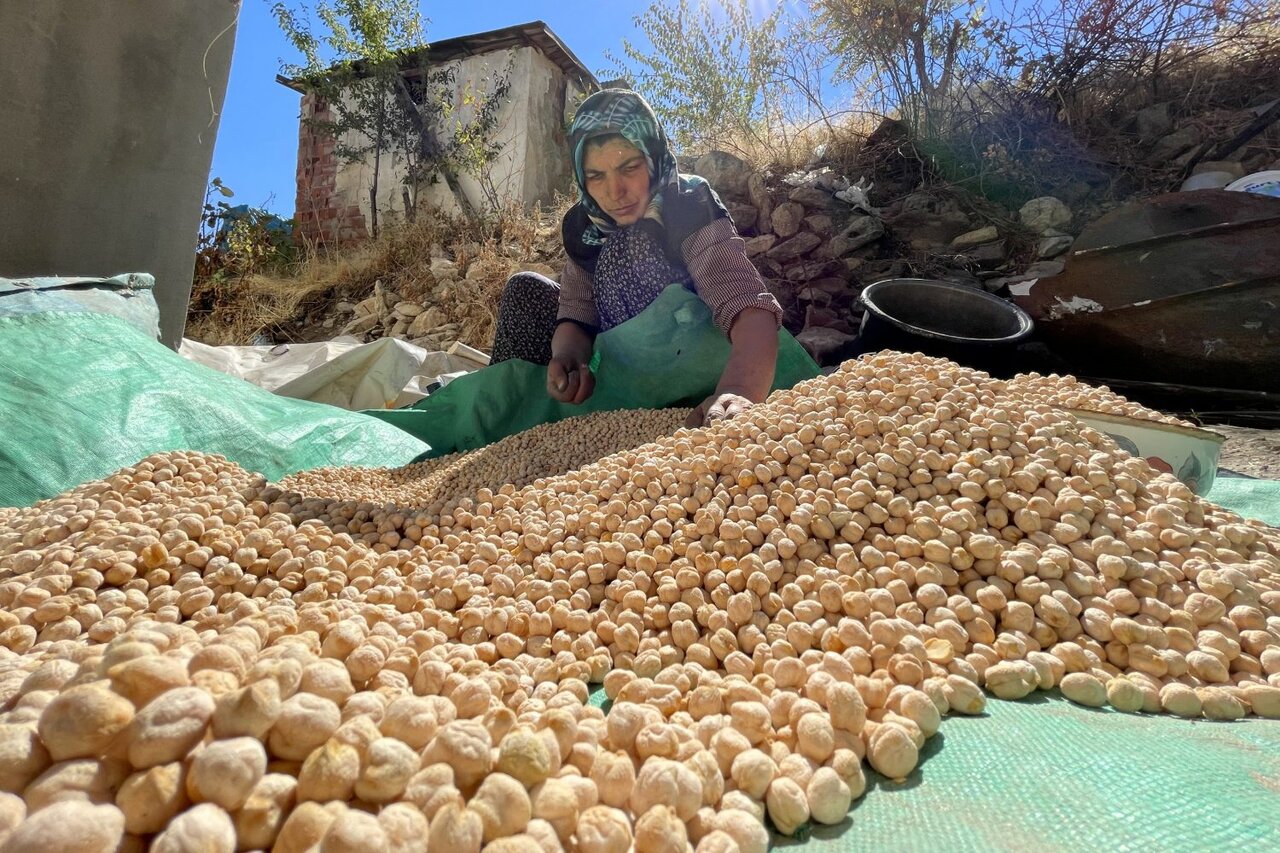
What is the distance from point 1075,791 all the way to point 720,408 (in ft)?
3.90

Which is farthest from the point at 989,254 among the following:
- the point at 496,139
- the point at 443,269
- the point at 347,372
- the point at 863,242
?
the point at 496,139

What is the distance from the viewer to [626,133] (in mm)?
2213

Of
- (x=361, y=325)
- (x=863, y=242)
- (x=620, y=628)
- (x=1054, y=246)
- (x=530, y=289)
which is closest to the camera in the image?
(x=620, y=628)

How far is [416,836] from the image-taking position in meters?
0.50

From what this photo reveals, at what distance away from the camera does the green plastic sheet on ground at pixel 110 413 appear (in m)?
1.69

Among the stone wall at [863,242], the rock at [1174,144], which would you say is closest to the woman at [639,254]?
the stone wall at [863,242]

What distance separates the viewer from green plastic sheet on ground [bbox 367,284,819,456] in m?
2.38

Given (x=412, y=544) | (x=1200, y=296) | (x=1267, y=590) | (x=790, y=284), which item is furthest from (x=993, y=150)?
(x=412, y=544)

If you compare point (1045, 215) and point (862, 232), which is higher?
point (1045, 215)

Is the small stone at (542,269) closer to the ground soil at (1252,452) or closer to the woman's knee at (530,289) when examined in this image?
the woman's knee at (530,289)

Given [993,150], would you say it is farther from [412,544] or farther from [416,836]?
[416,836]

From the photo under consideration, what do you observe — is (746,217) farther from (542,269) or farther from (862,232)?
(542,269)

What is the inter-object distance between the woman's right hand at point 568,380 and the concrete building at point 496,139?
16.8 feet

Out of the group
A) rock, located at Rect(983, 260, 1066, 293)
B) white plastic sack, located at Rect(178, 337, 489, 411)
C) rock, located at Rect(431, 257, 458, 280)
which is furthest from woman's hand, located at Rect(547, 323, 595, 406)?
rock, located at Rect(431, 257, 458, 280)
